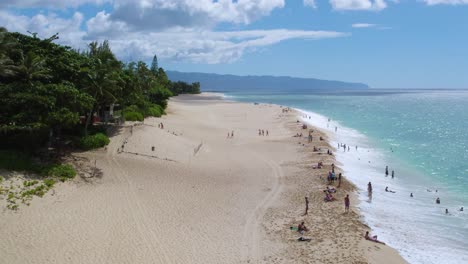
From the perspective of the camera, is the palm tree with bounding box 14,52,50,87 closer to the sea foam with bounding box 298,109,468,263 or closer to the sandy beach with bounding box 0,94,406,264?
the sandy beach with bounding box 0,94,406,264

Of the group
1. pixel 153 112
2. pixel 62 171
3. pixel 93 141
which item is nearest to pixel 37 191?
pixel 62 171

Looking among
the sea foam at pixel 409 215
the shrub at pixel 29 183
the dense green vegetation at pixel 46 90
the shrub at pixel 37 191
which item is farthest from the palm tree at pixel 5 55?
the sea foam at pixel 409 215

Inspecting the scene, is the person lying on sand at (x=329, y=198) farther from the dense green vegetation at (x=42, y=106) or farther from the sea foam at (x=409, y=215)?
the dense green vegetation at (x=42, y=106)

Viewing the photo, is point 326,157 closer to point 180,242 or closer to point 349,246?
point 349,246

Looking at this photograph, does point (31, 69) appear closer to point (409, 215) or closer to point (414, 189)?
point (409, 215)

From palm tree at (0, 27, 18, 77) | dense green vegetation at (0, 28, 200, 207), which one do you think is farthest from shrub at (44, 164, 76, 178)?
palm tree at (0, 27, 18, 77)
